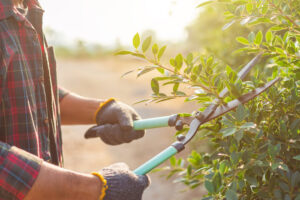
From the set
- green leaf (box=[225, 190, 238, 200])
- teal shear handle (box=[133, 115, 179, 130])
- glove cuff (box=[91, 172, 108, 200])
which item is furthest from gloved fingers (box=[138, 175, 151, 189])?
green leaf (box=[225, 190, 238, 200])

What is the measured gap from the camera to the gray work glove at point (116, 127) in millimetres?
2176

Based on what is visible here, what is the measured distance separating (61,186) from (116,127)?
771 mm

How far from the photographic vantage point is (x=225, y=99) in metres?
1.44

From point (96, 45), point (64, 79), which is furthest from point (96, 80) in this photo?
point (96, 45)

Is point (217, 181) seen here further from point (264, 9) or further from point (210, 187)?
point (264, 9)

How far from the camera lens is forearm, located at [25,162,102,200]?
147cm

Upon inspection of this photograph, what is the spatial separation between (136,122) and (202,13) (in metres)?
2.96

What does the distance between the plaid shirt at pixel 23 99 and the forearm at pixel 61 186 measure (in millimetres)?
33

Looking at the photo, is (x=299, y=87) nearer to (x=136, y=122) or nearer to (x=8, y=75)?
(x=136, y=122)

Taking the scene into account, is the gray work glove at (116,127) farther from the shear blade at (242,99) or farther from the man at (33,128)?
the shear blade at (242,99)

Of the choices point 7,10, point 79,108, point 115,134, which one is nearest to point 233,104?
point 115,134

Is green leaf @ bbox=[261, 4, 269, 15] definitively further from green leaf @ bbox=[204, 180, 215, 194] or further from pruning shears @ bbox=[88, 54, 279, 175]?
green leaf @ bbox=[204, 180, 215, 194]

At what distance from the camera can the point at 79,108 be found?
98.0 inches

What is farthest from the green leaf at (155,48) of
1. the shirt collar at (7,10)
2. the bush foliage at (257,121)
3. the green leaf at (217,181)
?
the shirt collar at (7,10)
